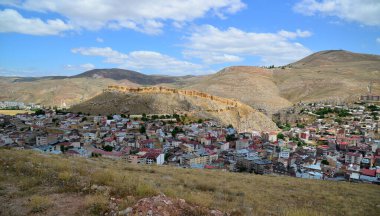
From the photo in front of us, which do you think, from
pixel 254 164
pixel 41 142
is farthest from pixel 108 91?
pixel 254 164

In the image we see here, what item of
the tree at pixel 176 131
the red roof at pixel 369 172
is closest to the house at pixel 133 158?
the tree at pixel 176 131

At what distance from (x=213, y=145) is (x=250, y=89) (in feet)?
248

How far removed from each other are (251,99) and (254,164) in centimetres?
7466

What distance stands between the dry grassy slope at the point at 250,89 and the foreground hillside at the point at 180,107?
64.0 feet

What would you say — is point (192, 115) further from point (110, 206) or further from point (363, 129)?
point (110, 206)

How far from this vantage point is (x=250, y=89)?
379 feet

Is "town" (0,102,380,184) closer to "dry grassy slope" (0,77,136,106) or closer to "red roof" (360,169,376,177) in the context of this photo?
"red roof" (360,169,376,177)

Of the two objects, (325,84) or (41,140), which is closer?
(41,140)

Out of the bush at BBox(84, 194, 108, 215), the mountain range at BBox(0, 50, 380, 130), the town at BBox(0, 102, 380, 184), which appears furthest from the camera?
the mountain range at BBox(0, 50, 380, 130)

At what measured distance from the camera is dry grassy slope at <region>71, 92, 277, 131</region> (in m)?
71.6

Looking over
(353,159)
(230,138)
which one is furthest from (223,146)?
(353,159)

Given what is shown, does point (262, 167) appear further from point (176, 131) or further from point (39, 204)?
point (39, 204)

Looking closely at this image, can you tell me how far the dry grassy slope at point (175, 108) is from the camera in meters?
71.6

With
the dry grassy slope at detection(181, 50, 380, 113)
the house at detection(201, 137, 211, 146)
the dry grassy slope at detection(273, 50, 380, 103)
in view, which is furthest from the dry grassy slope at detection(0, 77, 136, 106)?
the house at detection(201, 137, 211, 146)
